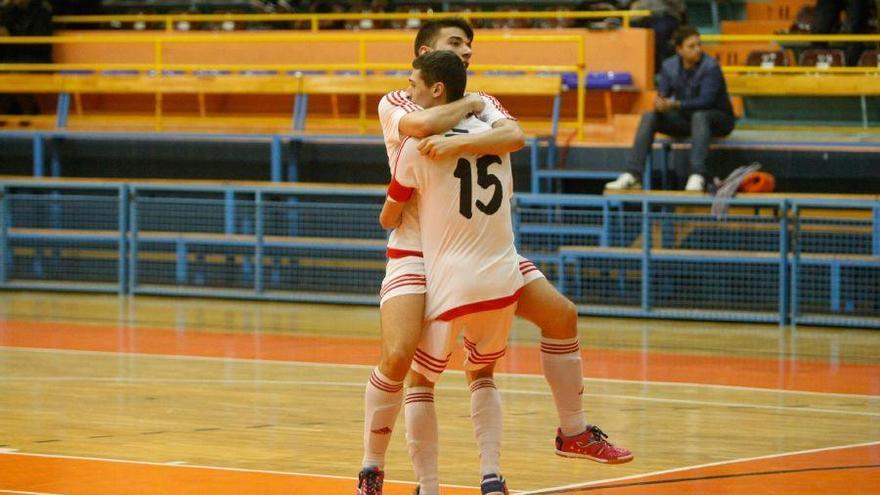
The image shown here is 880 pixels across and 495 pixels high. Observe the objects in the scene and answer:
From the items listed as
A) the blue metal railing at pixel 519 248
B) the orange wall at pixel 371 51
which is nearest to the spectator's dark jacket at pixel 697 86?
the blue metal railing at pixel 519 248

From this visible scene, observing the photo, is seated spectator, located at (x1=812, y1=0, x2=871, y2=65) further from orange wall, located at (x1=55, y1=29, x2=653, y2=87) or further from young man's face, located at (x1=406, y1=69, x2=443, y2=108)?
young man's face, located at (x1=406, y1=69, x2=443, y2=108)

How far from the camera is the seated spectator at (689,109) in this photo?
14.4m

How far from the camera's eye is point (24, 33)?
1977 centimetres

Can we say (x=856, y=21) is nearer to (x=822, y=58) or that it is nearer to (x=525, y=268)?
(x=822, y=58)

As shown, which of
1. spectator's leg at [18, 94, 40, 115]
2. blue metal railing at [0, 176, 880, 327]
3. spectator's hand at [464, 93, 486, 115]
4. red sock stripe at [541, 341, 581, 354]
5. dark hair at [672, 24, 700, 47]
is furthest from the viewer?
spectator's leg at [18, 94, 40, 115]

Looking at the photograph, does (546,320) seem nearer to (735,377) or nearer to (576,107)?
(735,377)

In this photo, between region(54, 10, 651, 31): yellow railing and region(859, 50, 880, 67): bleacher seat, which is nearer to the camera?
region(859, 50, 880, 67): bleacher seat

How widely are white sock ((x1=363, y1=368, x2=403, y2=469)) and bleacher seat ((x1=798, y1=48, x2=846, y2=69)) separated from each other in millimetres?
12294

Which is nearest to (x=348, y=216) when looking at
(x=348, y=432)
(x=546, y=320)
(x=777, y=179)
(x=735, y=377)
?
(x=777, y=179)

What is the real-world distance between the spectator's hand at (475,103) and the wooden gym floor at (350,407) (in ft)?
5.61

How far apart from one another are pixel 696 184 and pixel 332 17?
6541mm

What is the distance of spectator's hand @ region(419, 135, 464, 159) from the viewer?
575 centimetres

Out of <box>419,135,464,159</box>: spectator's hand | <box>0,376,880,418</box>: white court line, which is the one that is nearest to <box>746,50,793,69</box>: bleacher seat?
<box>0,376,880,418</box>: white court line

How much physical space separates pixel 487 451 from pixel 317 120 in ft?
42.0
